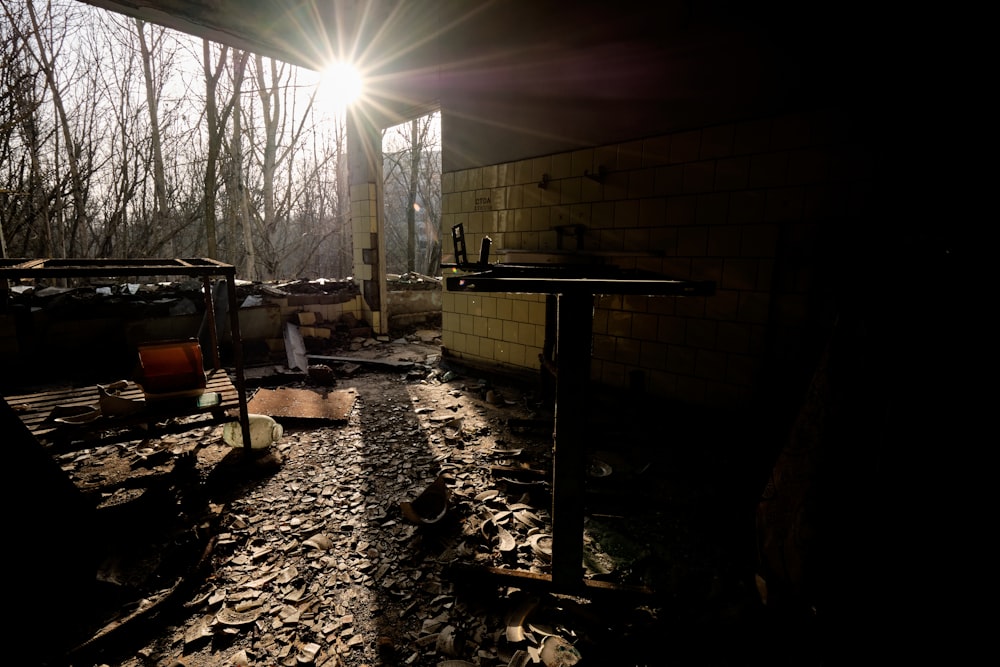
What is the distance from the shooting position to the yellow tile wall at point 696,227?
3.00 meters

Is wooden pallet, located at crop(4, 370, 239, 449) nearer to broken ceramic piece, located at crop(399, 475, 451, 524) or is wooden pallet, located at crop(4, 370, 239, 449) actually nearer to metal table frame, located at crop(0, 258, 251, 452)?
metal table frame, located at crop(0, 258, 251, 452)

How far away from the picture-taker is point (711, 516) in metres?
2.59

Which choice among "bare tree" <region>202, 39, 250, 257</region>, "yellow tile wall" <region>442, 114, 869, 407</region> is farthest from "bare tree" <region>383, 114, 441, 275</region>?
"yellow tile wall" <region>442, 114, 869, 407</region>

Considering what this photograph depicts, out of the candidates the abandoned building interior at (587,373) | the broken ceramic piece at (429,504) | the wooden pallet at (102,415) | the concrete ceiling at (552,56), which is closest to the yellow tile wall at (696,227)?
the abandoned building interior at (587,373)

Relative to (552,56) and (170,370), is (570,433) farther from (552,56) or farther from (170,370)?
(552,56)

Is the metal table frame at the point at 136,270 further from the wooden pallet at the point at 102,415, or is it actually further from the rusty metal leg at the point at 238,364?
the wooden pallet at the point at 102,415

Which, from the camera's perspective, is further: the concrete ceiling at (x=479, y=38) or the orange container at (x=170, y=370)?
the concrete ceiling at (x=479, y=38)

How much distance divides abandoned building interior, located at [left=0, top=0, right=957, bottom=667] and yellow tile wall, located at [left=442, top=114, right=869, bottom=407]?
0.9 inches

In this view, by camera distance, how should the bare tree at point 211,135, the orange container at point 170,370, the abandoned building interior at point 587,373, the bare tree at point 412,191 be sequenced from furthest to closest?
the bare tree at point 412,191 < the bare tree at point 211,135 < the orange container at point 170,370 < the abandoned building interior at point 587,373

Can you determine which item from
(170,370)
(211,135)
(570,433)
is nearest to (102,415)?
(170,370)

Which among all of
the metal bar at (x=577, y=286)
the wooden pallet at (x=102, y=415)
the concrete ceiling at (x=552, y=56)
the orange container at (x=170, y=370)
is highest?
the concrete ceiling at (x=552, y=56)

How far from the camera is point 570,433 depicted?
180 centimetres

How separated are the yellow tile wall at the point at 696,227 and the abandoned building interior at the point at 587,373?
23 mm

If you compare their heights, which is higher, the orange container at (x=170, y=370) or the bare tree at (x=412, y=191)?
the bare tree at (x=412, y=191)
